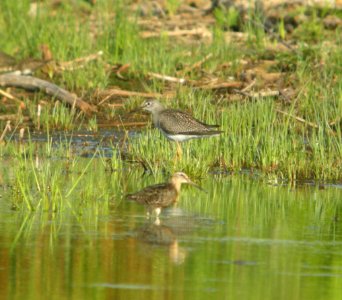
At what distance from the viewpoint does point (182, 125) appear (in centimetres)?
1409

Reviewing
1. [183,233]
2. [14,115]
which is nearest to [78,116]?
[14,115]

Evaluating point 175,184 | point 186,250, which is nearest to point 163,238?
point 186,250

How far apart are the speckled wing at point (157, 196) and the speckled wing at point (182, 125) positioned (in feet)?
9.14

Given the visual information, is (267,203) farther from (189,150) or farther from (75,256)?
(75,256)

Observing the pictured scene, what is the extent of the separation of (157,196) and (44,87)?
7165mm

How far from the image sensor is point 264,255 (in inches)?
366

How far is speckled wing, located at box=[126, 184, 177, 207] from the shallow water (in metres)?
0.15

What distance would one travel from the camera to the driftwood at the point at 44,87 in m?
17.4

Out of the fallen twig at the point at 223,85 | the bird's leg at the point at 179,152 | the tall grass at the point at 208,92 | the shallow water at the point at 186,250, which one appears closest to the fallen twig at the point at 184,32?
the tall grass at the point at 208,92

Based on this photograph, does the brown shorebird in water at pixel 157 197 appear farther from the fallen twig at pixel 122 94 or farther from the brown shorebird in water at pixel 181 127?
the fallen twig at pixel 122 94

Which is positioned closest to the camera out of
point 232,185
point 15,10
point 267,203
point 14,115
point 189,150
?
point 267,203

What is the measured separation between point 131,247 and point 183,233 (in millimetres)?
776

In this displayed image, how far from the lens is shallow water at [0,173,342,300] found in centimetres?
817

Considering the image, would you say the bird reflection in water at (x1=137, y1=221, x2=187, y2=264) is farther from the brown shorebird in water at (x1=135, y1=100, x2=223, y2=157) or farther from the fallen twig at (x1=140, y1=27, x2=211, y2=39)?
the fallen twig at (x1=140, y1=27, x2=211, y2=39)
